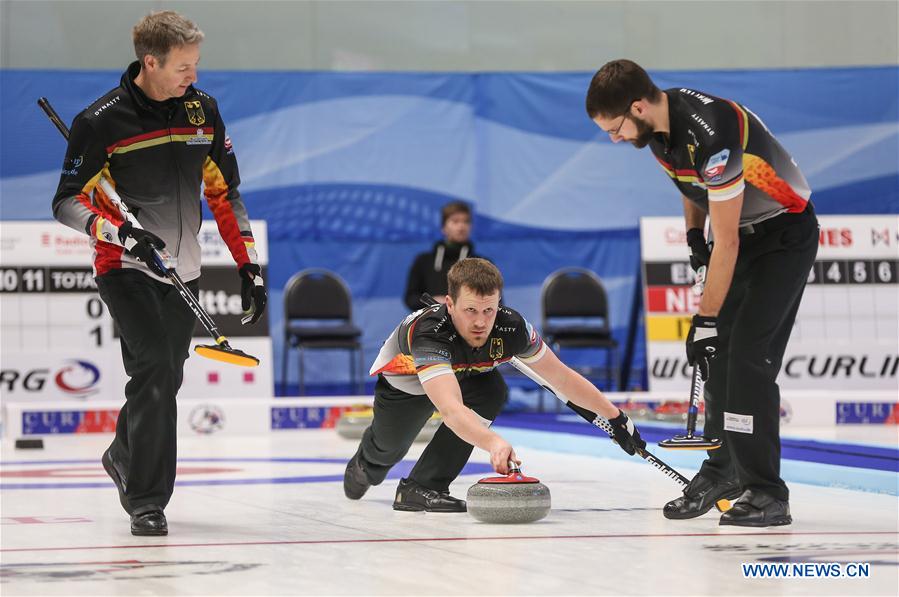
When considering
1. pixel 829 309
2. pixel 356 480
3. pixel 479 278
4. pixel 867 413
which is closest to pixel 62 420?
pixel 356 480

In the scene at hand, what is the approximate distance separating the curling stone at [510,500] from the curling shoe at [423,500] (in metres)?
0.35

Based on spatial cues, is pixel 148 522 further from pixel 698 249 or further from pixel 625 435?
pixel 698 249

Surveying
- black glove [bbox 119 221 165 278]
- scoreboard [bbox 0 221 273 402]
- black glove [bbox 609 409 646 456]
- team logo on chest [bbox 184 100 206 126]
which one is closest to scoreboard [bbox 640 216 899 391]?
scoreboard [bbox 0 221 273 402]

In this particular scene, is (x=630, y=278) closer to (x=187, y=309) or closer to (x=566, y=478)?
(x=566, y=478)

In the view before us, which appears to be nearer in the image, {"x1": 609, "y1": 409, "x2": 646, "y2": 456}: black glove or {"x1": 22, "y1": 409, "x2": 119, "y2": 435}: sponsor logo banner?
{"x1": 609, "y1": 409, "x2": 646, "y2": 456}: black glove

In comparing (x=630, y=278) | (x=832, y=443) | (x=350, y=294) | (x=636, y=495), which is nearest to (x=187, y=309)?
(x=636, y=495)

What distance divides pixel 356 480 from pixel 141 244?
4.18 feet

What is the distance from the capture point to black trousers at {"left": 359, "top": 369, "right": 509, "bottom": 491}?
4.27 metres

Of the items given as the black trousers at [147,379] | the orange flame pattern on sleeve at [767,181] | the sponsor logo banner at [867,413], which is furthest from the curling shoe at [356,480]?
the sponsor logo banner at [867,413]

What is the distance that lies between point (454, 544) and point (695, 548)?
63 centimetres

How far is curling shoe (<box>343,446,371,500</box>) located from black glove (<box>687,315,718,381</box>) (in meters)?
1.34

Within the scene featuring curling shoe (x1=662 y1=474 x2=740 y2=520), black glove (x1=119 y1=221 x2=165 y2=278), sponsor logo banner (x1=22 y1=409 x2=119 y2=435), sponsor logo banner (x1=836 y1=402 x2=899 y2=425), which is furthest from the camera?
sponsor logo banner (x1=22 y1=409 x2=119 y2=435)

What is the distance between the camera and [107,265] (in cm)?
389

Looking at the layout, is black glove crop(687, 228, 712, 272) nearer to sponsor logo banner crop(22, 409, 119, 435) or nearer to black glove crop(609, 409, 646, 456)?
black glove crop(609, 409, 646, 456)
